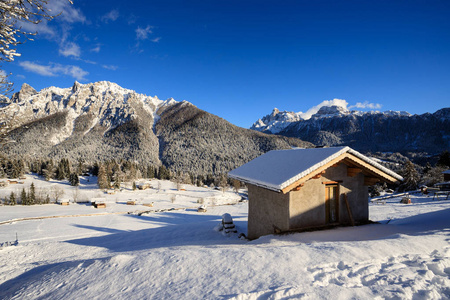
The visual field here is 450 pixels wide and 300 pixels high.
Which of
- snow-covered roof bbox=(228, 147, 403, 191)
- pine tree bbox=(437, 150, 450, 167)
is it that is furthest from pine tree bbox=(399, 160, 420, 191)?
snow-covered roof bbox=(228, 147, 403, 191)

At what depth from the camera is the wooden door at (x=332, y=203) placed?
28.2 feet

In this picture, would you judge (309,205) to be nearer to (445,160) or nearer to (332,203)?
(332,203)

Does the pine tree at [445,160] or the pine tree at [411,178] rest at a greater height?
the pine tree at [445,160]

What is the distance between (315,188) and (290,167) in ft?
4.27

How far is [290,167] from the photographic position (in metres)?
8.41

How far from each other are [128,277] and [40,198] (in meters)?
58.2

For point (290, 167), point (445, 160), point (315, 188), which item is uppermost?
point (445, 160)

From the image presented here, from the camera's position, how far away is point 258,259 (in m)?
4.73

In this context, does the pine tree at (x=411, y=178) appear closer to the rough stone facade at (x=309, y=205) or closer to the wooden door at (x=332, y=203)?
the rough stone facade at (x=309, y=205)

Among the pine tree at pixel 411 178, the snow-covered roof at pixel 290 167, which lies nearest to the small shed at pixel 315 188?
the snow-covered roof at pixel 290 167

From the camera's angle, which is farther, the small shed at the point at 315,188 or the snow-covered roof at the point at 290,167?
the small shed at the point at 315,188

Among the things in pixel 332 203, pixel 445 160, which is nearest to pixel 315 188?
pixel 332 203

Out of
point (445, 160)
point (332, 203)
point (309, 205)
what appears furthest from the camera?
point (445, 160)

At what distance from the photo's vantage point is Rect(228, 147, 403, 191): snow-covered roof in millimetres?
7383
